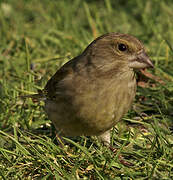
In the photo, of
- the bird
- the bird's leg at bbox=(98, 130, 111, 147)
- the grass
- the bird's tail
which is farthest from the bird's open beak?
the bird's tail

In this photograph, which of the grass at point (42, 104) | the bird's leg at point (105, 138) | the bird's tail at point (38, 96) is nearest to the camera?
the grass at point (42, 104)

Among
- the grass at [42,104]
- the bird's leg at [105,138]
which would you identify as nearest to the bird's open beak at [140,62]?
the grass at [42,104]

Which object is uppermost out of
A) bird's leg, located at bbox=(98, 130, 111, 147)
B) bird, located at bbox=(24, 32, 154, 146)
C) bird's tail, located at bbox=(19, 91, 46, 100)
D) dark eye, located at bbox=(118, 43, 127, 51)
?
dark eye, located at bbox=(118, 43, 127, 51)

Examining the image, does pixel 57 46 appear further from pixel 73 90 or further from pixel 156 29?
pixel 73 90

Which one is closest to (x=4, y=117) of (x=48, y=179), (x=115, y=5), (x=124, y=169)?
(x=48, y=179)

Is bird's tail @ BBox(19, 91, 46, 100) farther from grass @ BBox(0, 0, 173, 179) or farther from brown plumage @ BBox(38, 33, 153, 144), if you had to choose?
brown plumage @ BBox(38, 33, 153, 144)

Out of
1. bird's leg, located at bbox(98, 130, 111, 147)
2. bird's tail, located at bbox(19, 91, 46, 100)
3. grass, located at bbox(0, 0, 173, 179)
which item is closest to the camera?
grass, located at bbox(0, 0, 173, 179)

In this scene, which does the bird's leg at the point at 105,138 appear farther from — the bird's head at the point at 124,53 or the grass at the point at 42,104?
the bird's head at the point at 124,53
